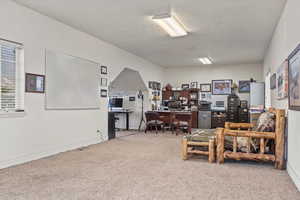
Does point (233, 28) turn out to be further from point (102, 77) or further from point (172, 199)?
point (172, 199)

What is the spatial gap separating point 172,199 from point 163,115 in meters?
5.79

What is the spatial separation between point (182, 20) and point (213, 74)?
5584mm

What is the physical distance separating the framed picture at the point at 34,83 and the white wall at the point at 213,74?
22.2 feet

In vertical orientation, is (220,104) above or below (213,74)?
below

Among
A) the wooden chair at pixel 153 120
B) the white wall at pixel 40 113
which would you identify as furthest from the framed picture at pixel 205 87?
the white wall at pixel 40 113

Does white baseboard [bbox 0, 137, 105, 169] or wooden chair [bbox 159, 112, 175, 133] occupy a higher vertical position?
wooden chair [bbox 159, 112, 175, 133]

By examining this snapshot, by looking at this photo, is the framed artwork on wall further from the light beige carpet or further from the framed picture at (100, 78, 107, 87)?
the light beige carpet

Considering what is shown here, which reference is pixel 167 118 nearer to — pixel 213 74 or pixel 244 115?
pixel 244 115

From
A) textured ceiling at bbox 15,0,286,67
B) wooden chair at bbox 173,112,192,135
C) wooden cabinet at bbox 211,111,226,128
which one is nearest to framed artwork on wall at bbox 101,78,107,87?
textured ceiling at bbox 15,0,286,67

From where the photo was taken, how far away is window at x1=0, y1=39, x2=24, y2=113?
3682mm

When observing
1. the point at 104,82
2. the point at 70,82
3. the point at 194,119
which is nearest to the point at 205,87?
the point at 194,119

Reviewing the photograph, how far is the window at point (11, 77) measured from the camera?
3682mm

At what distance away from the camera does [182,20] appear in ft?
14.9

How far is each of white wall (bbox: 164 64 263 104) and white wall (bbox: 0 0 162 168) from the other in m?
4.89
